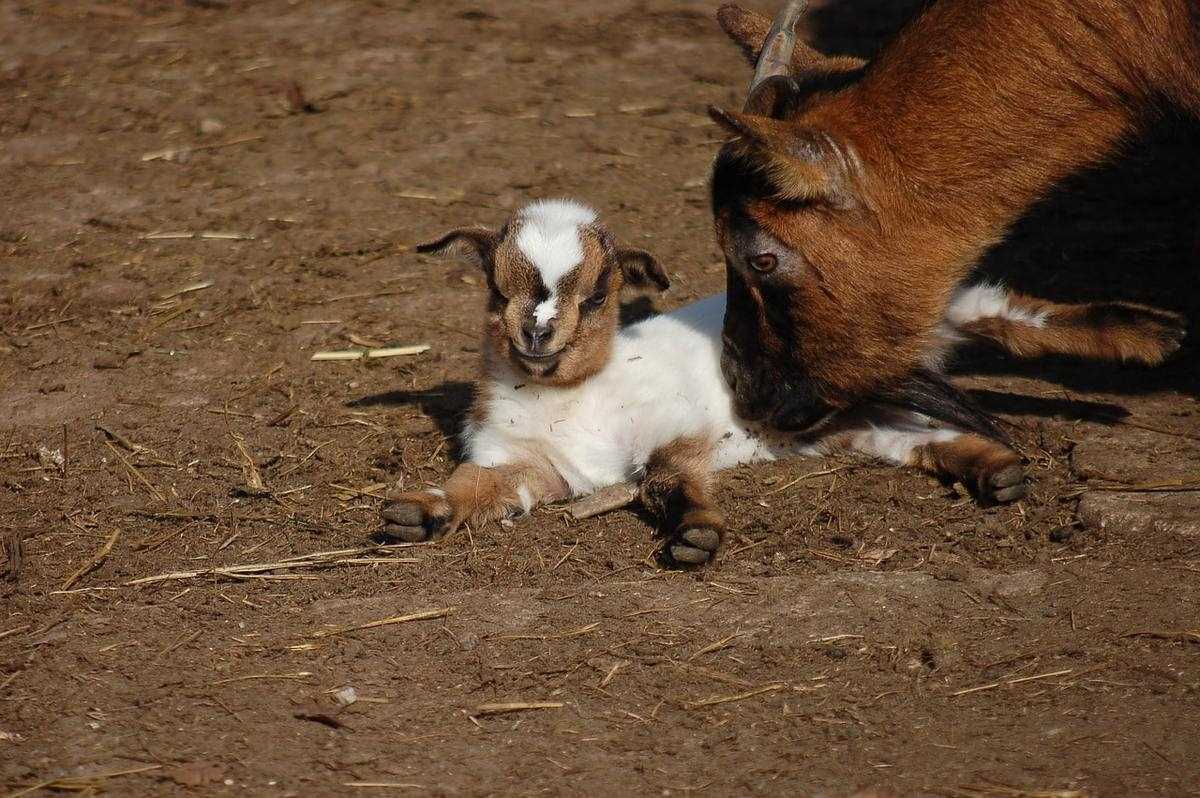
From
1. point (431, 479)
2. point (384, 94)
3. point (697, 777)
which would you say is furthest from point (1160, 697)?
point (384, 94)

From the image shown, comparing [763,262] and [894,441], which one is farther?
[894,441]

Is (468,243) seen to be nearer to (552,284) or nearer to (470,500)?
(552,284)

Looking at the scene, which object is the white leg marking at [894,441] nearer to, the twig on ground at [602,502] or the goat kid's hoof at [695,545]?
the twig on ground at [602,502]

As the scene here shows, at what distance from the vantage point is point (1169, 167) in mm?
7164

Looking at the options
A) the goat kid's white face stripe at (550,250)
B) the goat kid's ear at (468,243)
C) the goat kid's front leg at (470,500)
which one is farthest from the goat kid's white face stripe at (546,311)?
the goat kid's front leg at (470,500)

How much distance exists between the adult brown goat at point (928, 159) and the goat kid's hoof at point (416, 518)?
1.19m

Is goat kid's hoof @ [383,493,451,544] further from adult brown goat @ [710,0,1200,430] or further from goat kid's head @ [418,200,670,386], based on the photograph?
adult brown goat @ [710,0,1200,430]

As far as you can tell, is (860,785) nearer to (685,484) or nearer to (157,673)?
(685,484)

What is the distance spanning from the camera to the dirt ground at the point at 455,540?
3264 millimetres

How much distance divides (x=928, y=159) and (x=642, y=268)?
1048mm

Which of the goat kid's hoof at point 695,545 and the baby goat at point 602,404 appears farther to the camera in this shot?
the baby goat at point 602,404

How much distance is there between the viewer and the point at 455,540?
4328mm

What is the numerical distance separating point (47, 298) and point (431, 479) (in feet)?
7.87

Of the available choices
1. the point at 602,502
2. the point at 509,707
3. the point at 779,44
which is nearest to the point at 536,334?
the point at 602,502
